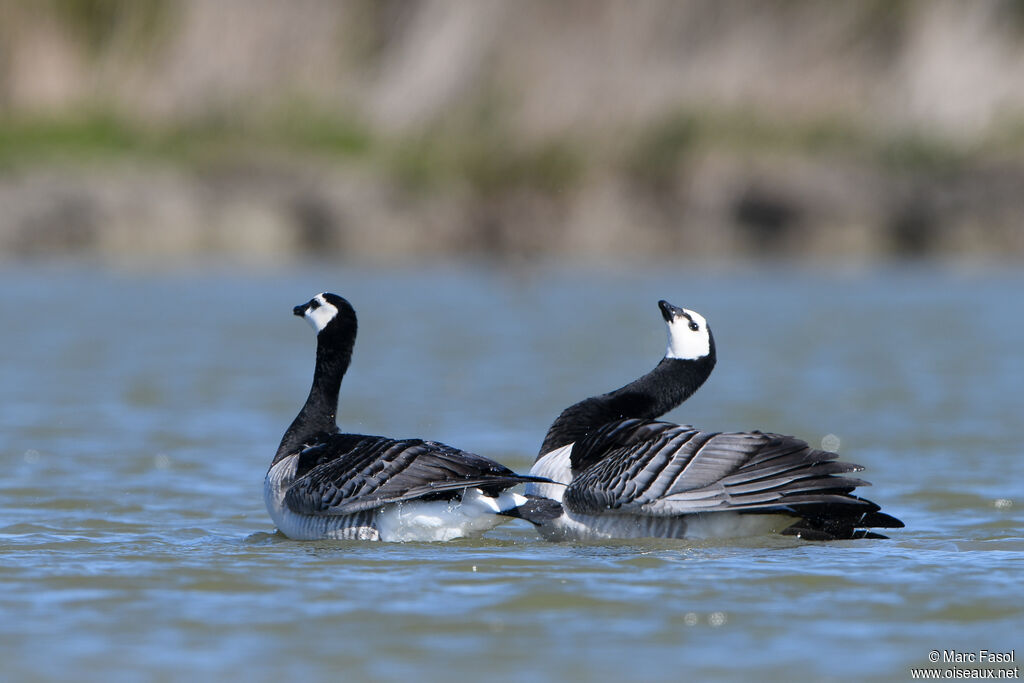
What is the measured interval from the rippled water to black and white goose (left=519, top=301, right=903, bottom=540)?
17 centimetres

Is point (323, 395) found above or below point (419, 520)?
above

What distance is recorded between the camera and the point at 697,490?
21.9ft

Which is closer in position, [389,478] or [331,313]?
[389,478]

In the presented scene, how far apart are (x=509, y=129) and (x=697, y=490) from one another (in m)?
17.5

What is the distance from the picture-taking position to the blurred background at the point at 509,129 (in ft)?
76.4

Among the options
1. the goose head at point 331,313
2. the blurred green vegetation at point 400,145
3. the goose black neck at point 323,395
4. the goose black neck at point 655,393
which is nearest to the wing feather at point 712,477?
the goose black neck at point 655,393

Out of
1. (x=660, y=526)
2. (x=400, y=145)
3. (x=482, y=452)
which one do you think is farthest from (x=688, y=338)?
(x=400, y=145)

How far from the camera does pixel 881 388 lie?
41.5ft

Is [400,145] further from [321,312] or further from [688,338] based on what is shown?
[688,338]

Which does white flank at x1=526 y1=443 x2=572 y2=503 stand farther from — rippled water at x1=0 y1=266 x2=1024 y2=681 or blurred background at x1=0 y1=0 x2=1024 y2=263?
blurred background at x1=0 y1=0 x2=1024 y2=263

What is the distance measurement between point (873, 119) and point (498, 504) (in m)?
19.8

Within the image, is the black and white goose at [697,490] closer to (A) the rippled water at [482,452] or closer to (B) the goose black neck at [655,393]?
(A) the rippled water at [482,452]

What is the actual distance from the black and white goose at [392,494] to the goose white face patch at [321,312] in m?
1.10

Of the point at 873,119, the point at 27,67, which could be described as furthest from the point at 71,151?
the point at 873,119
